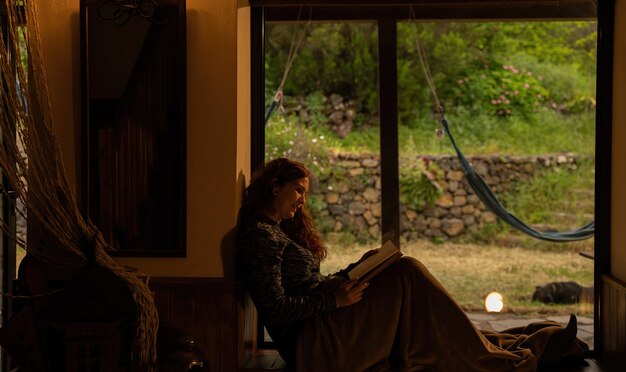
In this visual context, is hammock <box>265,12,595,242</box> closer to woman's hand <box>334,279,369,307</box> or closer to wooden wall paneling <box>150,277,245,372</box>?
woman's hand <box>334,279,369,307</box>

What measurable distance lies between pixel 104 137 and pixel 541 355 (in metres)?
1.93

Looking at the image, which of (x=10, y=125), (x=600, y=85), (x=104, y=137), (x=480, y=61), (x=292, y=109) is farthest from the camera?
(x=480, y=61)

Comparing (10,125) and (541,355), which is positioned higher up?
(10,125)

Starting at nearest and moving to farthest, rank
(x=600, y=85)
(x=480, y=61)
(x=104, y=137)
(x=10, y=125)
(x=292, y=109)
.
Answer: (x=10, y=125) < (x=104, y=137) < (x=600, y=85) < (x=292, y=109) < (x=480, y=61)

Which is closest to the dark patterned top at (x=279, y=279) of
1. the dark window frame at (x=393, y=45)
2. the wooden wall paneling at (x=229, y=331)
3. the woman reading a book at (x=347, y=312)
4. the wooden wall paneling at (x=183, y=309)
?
the woman reading a book at (x=347, y=312)

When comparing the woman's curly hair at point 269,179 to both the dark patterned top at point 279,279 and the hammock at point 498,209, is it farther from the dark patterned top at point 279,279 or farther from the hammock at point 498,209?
the hammock at point 498,209

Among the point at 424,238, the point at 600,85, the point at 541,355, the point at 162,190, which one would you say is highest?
the point at 600,85

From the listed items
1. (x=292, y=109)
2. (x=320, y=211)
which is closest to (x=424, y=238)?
(x=320, y=211)

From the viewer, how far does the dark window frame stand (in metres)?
3.67

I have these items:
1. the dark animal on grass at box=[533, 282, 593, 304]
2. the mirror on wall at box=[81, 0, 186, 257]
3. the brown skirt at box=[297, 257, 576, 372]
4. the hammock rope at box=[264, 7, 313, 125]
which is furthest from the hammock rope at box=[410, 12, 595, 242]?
the mirror on wall at box=[81, 0, 186, 257]

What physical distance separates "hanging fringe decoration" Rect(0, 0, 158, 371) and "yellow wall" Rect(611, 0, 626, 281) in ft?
6.40

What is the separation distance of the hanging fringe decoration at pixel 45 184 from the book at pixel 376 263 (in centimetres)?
79

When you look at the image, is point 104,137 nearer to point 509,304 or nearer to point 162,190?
point 162,190

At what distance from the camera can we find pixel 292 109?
13.2ft
